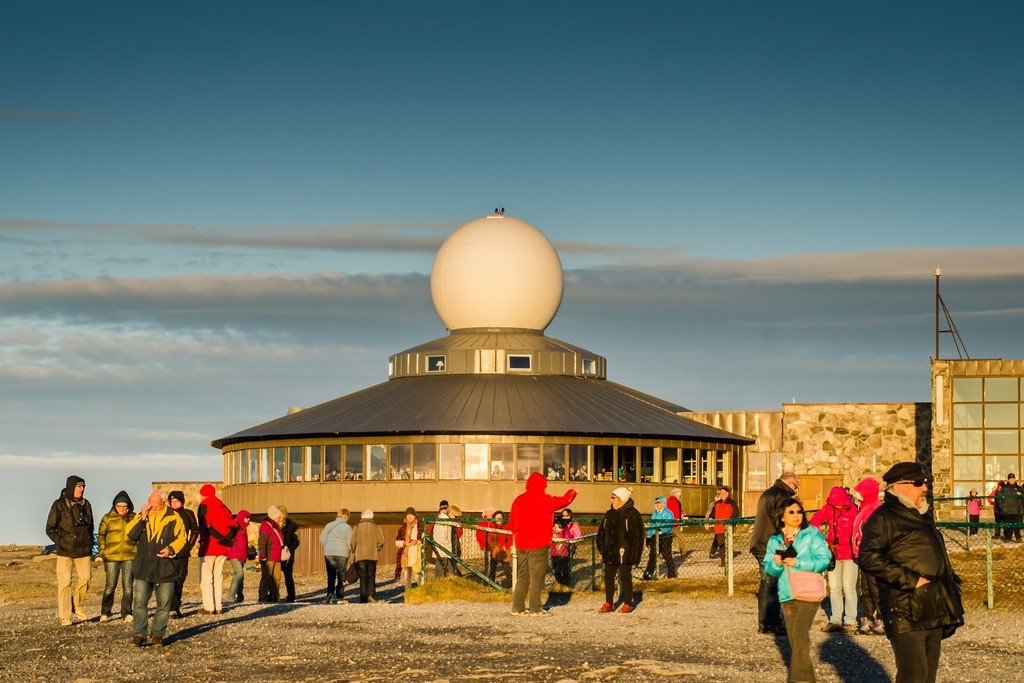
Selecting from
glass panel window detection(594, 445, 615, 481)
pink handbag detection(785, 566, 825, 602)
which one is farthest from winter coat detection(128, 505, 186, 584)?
glass panel window detection(594, 445, 615, 481)

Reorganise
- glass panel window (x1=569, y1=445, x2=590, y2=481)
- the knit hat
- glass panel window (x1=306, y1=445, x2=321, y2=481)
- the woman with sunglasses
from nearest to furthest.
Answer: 1. the knit hat
2. the woman with sunglasses
3. glass panel window (x1=569, y1=445, x2=590, y2=481)
4. glass panel window (x1=306, y1=445, x2=321, y2=481)

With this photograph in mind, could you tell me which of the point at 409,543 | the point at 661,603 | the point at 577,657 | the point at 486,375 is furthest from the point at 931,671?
the point at 486,375

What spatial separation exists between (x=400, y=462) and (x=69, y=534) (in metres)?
29.8

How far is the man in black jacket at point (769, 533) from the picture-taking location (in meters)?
19.1

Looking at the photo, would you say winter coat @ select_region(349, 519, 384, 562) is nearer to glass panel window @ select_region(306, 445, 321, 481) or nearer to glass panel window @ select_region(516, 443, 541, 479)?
glass panel window @ select_region(516, 443, 541, 479)

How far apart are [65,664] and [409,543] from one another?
12.4 m

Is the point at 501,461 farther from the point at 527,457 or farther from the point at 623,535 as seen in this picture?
the point at 623,535

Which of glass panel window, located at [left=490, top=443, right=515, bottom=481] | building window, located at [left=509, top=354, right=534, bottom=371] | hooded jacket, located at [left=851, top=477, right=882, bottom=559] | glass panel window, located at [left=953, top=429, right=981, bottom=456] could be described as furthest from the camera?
building window, located at [left=509, top=354, right=534, bottom=371]

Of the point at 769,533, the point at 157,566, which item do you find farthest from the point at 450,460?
the point at 769,533

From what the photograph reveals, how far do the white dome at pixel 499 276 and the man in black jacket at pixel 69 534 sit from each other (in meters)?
36.4

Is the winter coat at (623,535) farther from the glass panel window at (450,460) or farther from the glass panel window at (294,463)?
the glass panel window at (294,463)

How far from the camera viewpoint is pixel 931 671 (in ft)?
40.5

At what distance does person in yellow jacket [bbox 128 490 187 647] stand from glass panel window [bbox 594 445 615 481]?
109ft

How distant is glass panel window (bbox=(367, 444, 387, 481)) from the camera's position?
174 ft
